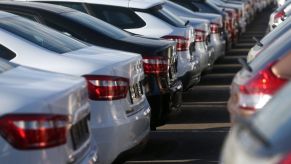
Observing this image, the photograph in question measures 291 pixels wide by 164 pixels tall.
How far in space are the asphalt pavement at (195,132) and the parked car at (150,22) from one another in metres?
0.54

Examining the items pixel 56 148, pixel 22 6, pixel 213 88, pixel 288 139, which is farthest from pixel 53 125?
pixel 213 88

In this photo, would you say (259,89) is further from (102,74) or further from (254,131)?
(254,131)

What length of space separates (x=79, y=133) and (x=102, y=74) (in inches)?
61.9

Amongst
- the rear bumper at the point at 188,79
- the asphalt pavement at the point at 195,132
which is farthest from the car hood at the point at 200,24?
the rear bumper at the point at 188,79

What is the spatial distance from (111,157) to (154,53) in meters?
2.65

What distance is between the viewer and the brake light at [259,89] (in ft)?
20.5

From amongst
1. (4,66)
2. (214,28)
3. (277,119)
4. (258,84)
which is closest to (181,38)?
(214,28)

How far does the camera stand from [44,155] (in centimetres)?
482

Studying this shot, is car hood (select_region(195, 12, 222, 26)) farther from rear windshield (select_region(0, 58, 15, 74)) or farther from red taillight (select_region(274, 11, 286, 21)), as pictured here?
rear windshield (select_region(0, 58, 15, 74))

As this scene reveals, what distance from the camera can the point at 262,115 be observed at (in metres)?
4.14

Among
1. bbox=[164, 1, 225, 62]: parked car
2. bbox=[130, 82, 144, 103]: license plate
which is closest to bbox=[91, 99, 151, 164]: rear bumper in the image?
bbox=[130, 82, 144, 103]: license plate

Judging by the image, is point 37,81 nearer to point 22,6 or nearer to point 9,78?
point 9,78

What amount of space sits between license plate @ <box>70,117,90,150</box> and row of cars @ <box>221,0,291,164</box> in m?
1.10

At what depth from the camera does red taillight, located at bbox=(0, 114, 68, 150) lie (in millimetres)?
4707
